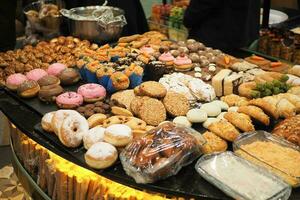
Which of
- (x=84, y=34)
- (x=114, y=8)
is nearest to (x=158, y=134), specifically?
(x=84, y=34)

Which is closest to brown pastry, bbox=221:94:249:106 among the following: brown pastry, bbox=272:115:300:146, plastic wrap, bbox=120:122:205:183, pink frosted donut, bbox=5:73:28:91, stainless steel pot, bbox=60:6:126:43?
brown pastry, bbox=272:115:300:146

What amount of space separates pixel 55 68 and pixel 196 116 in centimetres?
122

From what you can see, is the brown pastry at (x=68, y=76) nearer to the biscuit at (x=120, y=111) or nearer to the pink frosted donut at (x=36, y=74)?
the pink frosted donut at (x=36, y=74)

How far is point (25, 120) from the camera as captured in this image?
8.29 feet

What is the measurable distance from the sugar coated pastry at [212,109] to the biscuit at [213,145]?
1.01 feet

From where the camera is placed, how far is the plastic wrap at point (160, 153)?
73.5 inches

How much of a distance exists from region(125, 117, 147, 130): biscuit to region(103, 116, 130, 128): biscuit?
0.03m

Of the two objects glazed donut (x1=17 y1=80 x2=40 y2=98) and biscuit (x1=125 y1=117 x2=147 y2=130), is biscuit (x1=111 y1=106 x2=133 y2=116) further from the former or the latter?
glazed donut (x1=17 y1=80 x2=40 y2=98)

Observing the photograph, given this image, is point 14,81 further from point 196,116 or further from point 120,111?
point 196,116

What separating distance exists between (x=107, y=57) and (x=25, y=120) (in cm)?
91

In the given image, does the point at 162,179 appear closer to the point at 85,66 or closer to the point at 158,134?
the point at 158,134

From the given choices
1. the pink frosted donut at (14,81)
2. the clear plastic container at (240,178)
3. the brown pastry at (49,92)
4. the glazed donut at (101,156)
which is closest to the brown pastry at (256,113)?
the clear plastic container at (240,178)

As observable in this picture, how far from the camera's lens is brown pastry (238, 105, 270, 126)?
7.43 ft

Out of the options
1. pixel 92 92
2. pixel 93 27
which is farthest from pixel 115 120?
pixel 93 27
